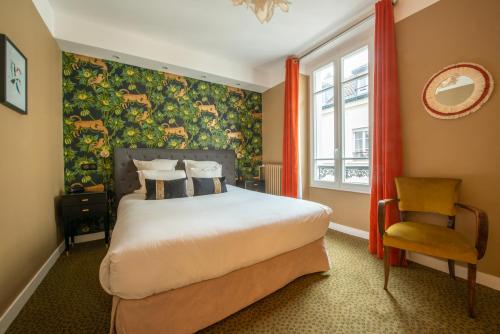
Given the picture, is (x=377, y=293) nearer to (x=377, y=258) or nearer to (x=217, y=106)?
(x=377, y=258)

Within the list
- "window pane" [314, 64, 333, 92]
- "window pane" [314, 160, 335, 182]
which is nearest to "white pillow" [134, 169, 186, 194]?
"window pane" [314, 160, 335, 182]

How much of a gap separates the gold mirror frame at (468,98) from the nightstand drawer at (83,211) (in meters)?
3.98

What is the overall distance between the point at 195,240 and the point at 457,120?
2.59 metres

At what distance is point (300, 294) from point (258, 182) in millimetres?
2532

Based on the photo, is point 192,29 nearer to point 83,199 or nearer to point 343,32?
point 343,32

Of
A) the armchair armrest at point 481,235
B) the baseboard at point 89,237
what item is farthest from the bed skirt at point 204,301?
the baseboard at point 89,237

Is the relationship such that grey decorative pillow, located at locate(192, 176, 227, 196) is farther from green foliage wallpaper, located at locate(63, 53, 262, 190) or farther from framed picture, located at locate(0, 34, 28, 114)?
framed picture, located at locate(0, 34, 28, 114)

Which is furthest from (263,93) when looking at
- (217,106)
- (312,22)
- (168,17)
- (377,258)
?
(377,258)

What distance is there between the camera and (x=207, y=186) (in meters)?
2.86

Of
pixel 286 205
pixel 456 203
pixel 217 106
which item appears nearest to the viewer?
pixel 456 203

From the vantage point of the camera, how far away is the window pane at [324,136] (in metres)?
3.40

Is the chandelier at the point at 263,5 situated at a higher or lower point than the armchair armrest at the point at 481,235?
higher

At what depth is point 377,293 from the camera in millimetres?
1708

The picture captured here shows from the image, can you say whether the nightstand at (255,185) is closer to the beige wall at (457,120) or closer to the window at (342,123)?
the window at (342,123)
